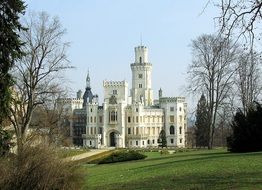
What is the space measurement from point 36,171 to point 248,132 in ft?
53.3

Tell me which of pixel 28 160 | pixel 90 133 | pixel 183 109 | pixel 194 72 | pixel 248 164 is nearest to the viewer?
pixel 28 160

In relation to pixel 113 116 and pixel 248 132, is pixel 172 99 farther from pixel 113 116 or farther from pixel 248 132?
pixel 248 132

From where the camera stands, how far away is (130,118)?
114250 millimetres

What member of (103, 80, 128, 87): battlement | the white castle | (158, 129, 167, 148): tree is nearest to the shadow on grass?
(158, 129, 167, 148): tree

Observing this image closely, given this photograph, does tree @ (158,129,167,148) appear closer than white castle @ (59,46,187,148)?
Yes

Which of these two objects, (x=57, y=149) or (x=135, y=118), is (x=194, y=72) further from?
(x=135, y=118)

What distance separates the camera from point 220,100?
40.7 m

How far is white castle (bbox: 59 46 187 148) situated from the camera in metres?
110

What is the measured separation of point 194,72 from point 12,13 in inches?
890

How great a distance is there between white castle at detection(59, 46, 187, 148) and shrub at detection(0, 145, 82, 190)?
93406 millimetres

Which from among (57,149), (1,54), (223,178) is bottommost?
(223,178)

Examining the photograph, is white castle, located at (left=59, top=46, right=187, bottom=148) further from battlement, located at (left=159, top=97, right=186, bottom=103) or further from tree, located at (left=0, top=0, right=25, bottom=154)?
tree, located at (left=0, top=0, right=25, bottom=154)

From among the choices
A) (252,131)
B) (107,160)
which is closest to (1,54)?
(252,131)

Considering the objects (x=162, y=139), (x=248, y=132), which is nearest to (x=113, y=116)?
(x=162, y=139)
